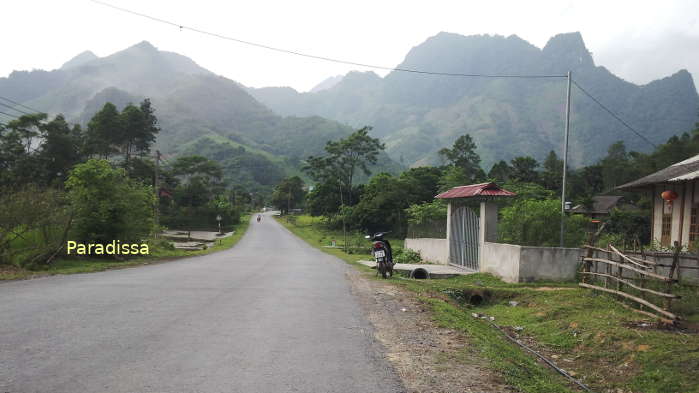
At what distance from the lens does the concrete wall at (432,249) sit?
19091mm

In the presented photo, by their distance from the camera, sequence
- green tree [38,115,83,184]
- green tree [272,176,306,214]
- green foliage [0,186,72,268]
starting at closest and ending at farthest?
green foliage [0,186,72,268] < green tree [38,115,83,184] < green tree [272,176,306,214]

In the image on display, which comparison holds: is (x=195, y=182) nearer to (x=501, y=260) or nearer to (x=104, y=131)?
(x=104, y=131)

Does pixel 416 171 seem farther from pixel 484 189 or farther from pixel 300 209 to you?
pixel 300 209

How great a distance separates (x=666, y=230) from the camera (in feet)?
61.2

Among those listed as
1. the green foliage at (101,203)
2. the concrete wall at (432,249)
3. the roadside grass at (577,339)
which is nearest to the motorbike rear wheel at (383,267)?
the roadside grass at (577,339)

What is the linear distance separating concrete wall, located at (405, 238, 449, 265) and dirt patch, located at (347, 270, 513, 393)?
9233mm

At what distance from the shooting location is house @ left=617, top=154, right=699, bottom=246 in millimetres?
16778

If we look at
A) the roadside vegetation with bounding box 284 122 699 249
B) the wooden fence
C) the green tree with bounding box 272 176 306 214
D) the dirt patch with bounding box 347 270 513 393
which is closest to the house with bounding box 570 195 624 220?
the roadside vegetation with bounding box 284 122 699 249

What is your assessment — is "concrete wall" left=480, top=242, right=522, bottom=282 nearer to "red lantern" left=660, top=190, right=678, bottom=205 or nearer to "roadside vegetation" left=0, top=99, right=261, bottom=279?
"red lantern" left=660, top=190, right=678, bottom=205

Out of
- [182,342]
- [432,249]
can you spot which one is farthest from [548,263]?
[182,342]

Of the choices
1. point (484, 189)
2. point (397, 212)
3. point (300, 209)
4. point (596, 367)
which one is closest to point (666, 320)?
point (596, 367)

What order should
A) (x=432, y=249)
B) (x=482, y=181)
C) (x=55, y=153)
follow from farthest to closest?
1. (x=482, y=181)
2. (x=55, y=153)
3. (x=432, y=249)

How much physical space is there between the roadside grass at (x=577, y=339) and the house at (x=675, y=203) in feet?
26.1

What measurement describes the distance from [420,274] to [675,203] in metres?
10.2
